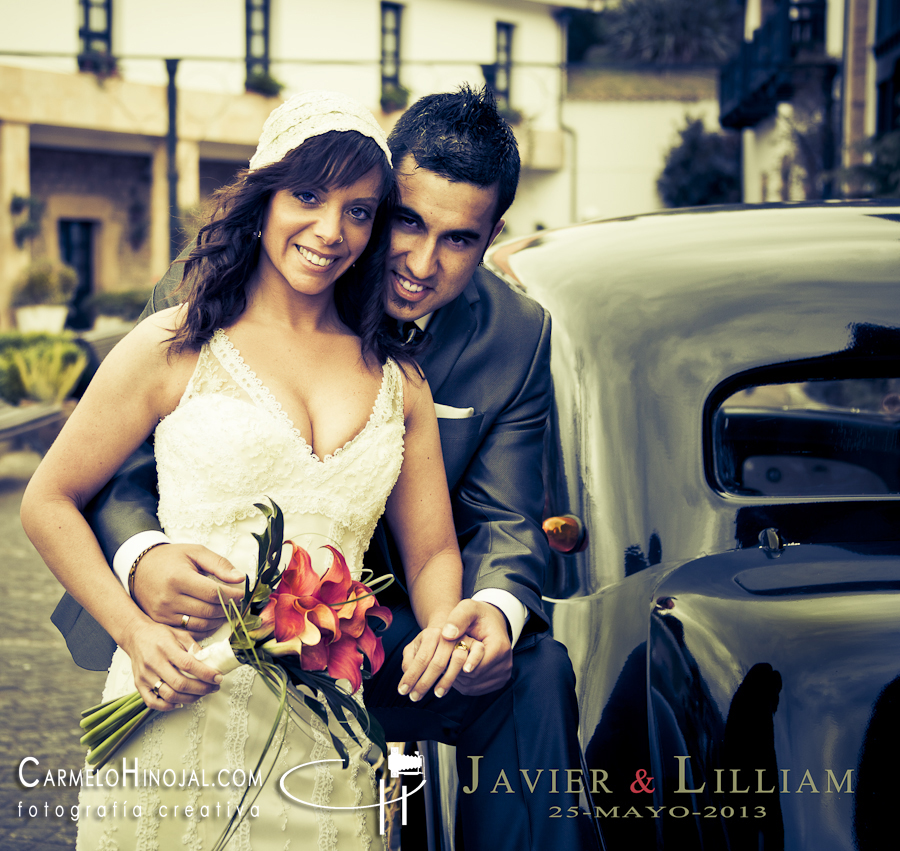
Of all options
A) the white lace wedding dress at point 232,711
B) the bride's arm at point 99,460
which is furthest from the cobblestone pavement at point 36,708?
the bride's arm at point 99,460

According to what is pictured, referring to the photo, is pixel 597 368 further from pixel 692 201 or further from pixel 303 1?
pixel 692 201

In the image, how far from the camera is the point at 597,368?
2.13m

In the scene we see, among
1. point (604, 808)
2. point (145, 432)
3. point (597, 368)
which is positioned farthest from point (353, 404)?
point (604, 808)

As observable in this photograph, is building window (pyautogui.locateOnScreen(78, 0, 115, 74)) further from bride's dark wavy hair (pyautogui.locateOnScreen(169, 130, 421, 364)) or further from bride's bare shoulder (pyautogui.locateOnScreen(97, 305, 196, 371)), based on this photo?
bride's bare shoulder (pyautogui.locateOnScreen(97, 305, 196, 371))

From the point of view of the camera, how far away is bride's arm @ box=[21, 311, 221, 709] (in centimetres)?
183

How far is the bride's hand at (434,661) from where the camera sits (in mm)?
1787

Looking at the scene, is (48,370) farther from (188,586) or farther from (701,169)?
(701,169)

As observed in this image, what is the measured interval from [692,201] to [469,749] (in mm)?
24495

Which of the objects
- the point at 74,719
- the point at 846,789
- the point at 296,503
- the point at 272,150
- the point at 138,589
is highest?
the point at 272,150

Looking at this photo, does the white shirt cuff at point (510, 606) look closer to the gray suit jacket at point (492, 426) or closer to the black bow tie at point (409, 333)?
the gray suit jacket at point (492, 426)

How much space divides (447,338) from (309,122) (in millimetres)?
634

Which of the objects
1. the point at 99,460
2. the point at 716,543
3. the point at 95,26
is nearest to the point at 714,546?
the point at 716,543

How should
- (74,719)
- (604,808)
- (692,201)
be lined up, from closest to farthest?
(604,808) < (74,719) < (692,201)

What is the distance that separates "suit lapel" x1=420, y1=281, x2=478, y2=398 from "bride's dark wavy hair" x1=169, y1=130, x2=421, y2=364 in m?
0.14
